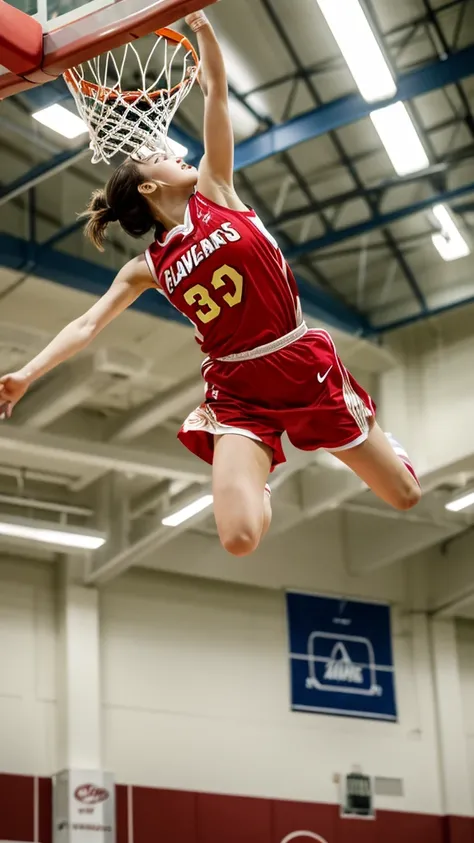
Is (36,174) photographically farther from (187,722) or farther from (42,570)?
(187,722)

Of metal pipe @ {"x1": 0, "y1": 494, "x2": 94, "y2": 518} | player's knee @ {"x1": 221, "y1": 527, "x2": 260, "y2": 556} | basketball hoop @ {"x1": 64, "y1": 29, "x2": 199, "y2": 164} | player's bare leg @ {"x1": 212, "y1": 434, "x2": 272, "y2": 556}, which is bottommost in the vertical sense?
player's knee @ {"x1": 221, "y1": 527, "x2": 260, "y2": 556}

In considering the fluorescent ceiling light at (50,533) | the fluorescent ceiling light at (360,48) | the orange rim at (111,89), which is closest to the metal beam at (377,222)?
the fluorescent ceiling light at (360,48)

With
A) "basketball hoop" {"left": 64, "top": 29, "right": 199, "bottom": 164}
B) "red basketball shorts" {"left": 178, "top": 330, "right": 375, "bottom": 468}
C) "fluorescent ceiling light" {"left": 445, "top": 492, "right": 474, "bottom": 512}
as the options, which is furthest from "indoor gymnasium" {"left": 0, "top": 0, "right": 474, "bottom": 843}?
"red basketball shorts" {"left": 178, "top": 330, "right": 375, "bottom": 468}

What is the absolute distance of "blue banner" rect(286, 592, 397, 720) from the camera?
71.9 feet

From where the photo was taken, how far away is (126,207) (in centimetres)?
709

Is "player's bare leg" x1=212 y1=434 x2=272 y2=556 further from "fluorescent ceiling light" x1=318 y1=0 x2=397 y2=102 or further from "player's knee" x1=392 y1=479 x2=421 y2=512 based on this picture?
"fluorescent ceiling light" x1=318 y1=0 x2=397 y2=102

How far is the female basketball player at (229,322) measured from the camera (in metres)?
6.88

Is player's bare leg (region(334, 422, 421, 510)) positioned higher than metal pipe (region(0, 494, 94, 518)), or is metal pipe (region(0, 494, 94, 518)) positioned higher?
metal pipe (region(0, 494, 94, 518))

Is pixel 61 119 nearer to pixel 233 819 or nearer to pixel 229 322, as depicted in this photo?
pixel 229 322

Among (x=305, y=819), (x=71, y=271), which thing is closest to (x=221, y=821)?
(x=305, y=819)

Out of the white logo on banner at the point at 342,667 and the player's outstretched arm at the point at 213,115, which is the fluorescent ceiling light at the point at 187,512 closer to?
the white logo on banner at the point at 342,667

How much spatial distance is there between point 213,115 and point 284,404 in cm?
165

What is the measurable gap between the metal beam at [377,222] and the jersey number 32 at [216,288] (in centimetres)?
1058

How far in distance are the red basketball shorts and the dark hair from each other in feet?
2.96
